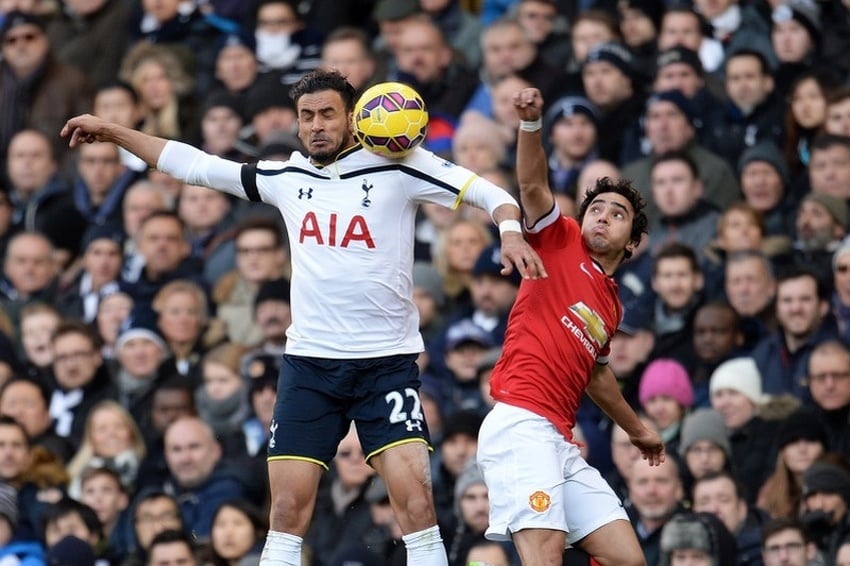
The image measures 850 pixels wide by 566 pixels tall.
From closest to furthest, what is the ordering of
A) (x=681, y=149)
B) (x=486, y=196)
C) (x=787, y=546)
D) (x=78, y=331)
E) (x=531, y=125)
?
(x=531, y=125), (x=486, y=196), (x=787, y=546), (x=681, y=149), (x=78, y=331)

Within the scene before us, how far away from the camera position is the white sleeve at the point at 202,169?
1266 cm

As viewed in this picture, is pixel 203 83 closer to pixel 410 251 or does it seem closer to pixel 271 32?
pixel 271 32

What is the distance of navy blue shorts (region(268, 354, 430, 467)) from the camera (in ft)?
40.9

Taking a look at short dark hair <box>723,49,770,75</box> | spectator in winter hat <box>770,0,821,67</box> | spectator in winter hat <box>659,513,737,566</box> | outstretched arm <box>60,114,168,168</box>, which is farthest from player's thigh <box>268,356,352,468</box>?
spectator in winter hat <box>770,0,821,67</box>

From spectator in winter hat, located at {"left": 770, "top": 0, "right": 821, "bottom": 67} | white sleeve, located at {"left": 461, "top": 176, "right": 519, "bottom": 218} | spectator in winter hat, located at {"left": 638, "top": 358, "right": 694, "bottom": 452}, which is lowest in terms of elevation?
spectator in winter hat, located at {"left": 638, "top": 358, "right": 694, "bottom": 452}

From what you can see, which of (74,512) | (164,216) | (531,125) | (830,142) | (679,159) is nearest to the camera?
(531,125)

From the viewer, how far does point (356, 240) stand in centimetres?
1238

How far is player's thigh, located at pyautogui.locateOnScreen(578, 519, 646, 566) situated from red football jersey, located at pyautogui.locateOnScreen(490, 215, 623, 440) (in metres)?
0.55

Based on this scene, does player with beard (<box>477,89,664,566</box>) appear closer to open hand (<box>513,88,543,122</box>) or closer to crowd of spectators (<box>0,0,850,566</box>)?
open hand (<box>513,88,543,122</box>)

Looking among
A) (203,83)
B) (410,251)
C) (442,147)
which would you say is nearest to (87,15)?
(203,83)

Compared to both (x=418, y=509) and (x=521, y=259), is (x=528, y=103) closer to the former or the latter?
(x=521, y=259)

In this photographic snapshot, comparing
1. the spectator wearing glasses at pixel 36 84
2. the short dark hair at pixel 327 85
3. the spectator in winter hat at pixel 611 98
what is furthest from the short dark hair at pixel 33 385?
the short dark hair at pixel 327 85

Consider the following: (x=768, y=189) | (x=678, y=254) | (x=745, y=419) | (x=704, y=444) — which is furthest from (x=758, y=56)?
(x=704, y=444)

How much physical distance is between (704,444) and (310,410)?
3.94 m
